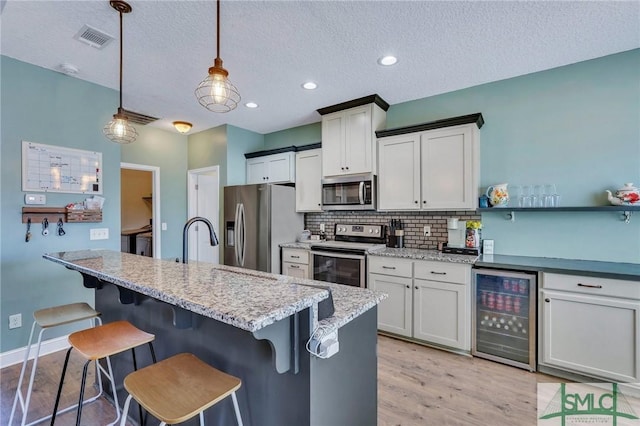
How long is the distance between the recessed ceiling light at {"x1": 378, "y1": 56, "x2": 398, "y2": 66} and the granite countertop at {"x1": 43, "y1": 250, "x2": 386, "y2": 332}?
208cm

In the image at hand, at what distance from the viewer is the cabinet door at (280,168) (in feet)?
13.8

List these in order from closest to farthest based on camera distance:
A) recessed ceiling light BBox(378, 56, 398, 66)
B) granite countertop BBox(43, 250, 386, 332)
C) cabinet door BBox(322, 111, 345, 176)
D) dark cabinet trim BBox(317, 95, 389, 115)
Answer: granite countertop BBox(43, 250, 386, 332) → recessed ceiling light BBox(378, 56, 398, 66) → dark cabinet trim BBox(317, 95, 389, 115) → cabinet door BBox(322, 111, 345, 176)

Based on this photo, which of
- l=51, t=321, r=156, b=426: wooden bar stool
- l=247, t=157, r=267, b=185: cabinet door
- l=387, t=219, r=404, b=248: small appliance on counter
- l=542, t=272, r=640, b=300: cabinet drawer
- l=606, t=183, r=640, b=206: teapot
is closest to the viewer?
l=51, t=321, r=156, b=426: wooden bar stool

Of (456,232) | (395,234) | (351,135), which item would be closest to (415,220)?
(395,234)

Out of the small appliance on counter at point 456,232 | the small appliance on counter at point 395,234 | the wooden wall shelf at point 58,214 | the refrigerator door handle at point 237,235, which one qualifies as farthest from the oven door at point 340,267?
the wooden wall shelf at point 58,214

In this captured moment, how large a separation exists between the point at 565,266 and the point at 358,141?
2.30 m

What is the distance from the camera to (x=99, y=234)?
3.10 meters

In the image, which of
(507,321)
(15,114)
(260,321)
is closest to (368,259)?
(507,321)

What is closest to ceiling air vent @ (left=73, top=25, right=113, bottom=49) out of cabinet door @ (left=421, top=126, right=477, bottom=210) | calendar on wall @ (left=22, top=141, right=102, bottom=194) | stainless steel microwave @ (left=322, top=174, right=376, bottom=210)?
calendar on wall @ (left=22, top=141, right=102, bottom=194)

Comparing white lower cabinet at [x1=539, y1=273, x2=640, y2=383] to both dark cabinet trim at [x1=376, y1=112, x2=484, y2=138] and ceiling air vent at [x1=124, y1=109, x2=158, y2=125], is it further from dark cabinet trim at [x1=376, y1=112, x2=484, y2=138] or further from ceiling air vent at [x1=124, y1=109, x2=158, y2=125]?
ceiling air vent at [x1=124, y1=109, x2=158, y2=125]

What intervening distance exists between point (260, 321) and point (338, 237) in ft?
10.8

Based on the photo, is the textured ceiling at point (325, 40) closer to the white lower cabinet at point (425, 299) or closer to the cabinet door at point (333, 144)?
the cabinet door at point (333, 144)

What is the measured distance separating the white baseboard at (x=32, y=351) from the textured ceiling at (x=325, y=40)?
2548 mm

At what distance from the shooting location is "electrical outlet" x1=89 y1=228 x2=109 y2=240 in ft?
10.00
